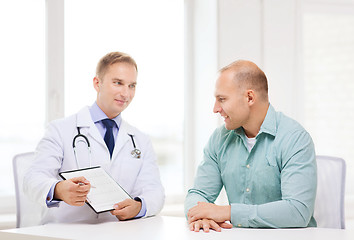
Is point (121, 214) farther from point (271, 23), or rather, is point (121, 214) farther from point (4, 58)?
point (271, 23)

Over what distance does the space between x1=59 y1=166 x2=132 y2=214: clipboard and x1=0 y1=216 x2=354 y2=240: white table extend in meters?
0.09

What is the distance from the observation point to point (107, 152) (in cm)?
250

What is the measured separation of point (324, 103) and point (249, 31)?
38.0 inches

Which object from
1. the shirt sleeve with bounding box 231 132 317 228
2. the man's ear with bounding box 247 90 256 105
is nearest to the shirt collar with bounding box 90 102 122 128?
the man's ear with bounding box 247 90 256 105

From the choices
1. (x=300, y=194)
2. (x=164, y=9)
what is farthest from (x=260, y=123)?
Result: (x=164, y=9)

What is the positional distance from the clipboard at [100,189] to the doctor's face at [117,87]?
0.40 m

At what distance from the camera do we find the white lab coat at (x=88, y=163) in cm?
240

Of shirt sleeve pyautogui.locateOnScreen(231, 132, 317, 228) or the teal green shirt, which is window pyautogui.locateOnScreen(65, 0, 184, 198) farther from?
shirt sleeve pyautogui.locateOnScreen(231, 132, 317, 228)

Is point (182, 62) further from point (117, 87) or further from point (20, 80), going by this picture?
point (117, 87)

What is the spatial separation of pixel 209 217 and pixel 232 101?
1.81 ft

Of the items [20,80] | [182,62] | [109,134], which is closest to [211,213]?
[109,134]

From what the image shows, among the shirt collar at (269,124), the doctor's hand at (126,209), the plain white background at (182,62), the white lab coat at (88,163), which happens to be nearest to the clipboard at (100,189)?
the doctor's hand at (126,209)

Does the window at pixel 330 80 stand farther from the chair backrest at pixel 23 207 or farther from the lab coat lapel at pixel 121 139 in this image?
the chair backrest at pixel 23 207

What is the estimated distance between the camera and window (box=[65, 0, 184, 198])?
378 centimetres
